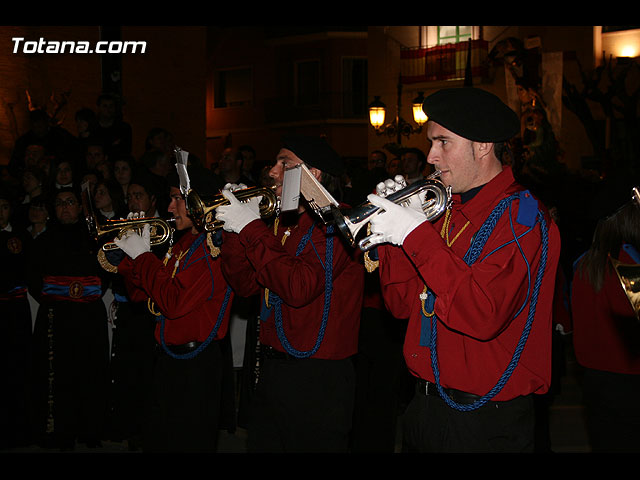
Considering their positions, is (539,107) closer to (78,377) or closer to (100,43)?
(100,43)

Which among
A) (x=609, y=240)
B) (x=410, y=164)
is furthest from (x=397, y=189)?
(x=410, y=164)

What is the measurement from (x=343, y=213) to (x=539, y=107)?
14324 millimetres

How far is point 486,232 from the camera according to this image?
2.85 metres

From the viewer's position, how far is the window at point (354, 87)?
2970 centimetres

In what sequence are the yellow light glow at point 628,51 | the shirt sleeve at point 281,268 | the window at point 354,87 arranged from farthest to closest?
1. the window at point 354,87
2. the yellow light glow at point 628,51
3. the shirt sleeve at point 281,268

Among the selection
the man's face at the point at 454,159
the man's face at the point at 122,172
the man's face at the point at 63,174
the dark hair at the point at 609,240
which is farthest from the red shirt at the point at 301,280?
the man's face at the point at 122,172

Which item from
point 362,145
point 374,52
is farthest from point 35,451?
point 362,145

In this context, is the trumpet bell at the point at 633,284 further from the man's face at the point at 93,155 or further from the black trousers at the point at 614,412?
the man's face at the point at 93,155

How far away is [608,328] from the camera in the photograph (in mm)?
4125

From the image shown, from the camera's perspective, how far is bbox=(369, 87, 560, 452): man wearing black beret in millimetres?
2658

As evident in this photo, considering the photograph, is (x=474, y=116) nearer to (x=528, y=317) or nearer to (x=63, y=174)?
(x=528, y=317)

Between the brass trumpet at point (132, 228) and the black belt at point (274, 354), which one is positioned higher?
the brass trumpet at point (132, 228)

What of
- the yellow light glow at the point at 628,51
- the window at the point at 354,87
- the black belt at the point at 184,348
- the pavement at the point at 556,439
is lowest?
the pavement at the point at 556,439

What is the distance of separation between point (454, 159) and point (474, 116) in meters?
0.19
